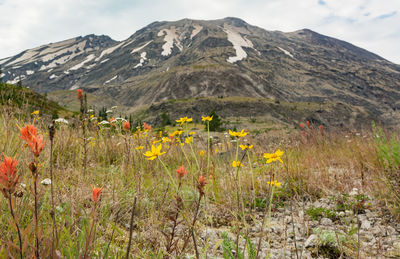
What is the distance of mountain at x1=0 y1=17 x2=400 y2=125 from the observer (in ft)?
173

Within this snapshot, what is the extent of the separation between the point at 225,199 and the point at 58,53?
159 meters

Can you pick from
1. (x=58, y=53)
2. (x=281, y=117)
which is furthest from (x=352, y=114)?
(x=58, y=53)

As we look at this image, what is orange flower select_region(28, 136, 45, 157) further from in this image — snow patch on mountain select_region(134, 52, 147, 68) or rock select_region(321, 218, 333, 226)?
snow patch on mountain select_region(134, 52, 147, 68)

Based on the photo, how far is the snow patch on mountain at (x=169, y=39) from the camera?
92613mm

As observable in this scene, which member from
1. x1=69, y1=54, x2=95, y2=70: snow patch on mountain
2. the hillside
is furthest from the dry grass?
x1=69, y1=54, x2=95, y2=70: snow patch on mountain

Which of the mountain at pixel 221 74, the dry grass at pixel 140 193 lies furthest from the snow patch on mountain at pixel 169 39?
the dry grass at pixel 140 193

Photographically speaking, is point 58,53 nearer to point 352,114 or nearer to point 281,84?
point 281,84

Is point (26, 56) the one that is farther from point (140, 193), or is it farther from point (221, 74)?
point (140, 193)

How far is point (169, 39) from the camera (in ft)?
333

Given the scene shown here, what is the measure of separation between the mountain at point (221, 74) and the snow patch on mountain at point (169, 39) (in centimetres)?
42

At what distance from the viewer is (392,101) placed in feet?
196

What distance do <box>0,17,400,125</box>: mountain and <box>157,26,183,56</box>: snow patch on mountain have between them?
42cm

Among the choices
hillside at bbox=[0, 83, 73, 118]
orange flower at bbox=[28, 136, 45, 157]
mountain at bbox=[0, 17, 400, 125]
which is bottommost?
orange flower at bbox=[28, 136, 45, 157]

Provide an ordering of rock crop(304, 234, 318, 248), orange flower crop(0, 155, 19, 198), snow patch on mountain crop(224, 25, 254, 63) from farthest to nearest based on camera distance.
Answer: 1. snow patch on mountain crop(224, 25, 254, 63)
2. rock crop(304, 234, 318, 248)
3. orange flower crop(0, 155, 19, 198)
